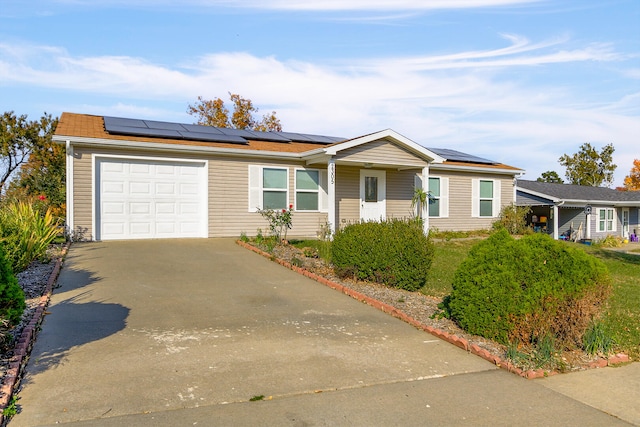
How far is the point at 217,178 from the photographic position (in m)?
14.4

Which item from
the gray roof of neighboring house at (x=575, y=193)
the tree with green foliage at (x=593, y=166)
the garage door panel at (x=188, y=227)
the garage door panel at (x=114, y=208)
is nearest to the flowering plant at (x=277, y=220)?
the garage door panel at (x=188, y=227)

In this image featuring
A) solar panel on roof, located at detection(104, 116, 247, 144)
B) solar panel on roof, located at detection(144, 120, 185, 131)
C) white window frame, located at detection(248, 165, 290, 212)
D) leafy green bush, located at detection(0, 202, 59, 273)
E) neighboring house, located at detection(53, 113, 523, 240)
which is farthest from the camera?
solar panel on roof, located at detection(144, 120, 185, 131)

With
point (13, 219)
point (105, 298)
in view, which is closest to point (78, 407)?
point (105, 298)

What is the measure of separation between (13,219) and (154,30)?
5903mm

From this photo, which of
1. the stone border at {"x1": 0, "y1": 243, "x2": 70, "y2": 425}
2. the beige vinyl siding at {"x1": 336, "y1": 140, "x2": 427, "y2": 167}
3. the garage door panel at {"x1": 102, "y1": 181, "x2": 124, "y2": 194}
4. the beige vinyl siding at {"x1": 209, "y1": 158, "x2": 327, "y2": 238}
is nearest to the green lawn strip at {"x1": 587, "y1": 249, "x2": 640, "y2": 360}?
the stone border at {"x1": 0, "y1": 243, "x2": 70, "y2": 425}

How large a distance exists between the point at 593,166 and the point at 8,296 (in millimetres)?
55564

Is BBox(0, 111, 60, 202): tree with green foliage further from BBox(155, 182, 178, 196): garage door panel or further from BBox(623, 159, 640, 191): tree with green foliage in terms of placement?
BBox(623, 159, 640, 191): tree with green foliage

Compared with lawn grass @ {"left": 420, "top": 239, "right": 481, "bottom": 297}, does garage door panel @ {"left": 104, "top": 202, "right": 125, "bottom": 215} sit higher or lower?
higher

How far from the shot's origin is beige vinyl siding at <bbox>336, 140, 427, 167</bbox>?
588 inches

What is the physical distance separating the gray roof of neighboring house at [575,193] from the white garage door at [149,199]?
20.0 meters

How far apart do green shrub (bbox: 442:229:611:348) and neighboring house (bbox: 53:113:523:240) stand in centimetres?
892

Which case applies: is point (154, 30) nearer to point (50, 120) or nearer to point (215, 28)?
point (215, 28)

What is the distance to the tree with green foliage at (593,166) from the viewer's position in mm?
49469

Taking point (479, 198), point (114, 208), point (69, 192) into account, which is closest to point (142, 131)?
point (114, 208)
